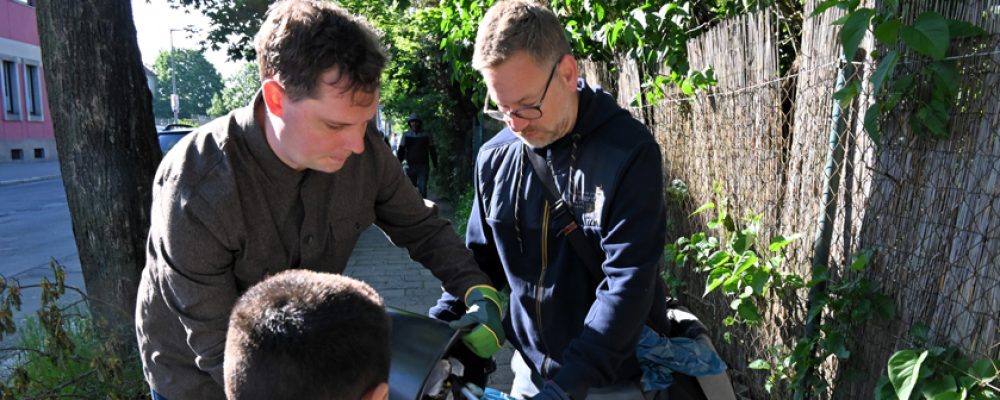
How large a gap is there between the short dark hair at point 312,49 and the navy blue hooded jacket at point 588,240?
0.64 metres

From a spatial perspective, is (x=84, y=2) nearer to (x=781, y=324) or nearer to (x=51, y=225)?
(x=781, y=324)

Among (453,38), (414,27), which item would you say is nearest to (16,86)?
(414,27)

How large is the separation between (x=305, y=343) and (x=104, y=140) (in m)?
2.94

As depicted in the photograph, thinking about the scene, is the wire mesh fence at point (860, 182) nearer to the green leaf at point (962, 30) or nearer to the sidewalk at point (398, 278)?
the green leaf at point (962, 30)

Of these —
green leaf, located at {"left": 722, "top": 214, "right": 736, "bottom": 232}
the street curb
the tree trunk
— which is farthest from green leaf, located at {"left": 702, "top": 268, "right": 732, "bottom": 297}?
the street curb

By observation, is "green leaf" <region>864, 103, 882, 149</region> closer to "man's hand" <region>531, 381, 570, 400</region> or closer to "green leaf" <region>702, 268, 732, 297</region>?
"green leaf" <region>702, 268, 732, 297</region>

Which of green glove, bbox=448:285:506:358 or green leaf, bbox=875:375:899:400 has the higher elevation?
green glove, bbox=448:285:506:358

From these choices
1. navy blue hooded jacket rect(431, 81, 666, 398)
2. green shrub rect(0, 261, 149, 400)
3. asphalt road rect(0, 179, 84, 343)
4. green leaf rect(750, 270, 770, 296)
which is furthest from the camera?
asphalt road rect(0, 179, 84, 343)

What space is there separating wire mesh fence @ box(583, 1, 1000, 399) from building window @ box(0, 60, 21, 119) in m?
33.0

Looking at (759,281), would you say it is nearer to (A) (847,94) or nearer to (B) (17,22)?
(A) (847,94)

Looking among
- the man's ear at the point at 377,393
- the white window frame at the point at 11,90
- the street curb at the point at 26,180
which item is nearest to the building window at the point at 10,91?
the white window frame at the point at 11,90

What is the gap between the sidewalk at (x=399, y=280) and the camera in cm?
525

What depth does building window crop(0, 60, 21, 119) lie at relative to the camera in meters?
29.3

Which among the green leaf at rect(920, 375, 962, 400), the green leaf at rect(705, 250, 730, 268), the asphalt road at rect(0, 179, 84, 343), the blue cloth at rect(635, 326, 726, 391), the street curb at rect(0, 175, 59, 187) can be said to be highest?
the green leaf at rect(705, 250, 730, 268)
